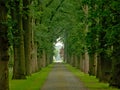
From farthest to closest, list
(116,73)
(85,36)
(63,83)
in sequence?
1. (63,83)
2. (85,36)
3. (116,73)

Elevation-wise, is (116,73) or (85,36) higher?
(85,36)

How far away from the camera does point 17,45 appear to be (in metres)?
39.2

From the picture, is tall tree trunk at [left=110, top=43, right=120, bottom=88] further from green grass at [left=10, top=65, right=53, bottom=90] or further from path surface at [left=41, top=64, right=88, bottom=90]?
green grass at [left=10, top=65, right=53, bottom=90]

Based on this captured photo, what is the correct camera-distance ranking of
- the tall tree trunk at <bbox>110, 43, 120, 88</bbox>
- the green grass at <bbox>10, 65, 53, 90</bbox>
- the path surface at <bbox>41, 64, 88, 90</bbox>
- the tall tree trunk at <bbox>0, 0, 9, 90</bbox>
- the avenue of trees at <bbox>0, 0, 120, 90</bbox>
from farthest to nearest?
the tall tree trunk at <bbox>110, 43, 120, 88</bbox>
the green grass at <bbox>10, 65, 53, 90</bbox>
the path surface at <bbox>41, 64, 88, 90</bbox>
the avenue of trees at <bbox>0, 0, 120, 90</bbox>
the tall tree trunk at <bbox>0, 0, 9, 90</bbox>

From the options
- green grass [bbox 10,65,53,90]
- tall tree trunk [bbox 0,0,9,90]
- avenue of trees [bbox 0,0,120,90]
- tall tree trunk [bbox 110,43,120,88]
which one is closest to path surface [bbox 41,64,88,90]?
green grass [bbox 10,65,53,90]

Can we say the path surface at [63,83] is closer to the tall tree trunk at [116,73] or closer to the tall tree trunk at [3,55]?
the tall tree trunk at [116,73]

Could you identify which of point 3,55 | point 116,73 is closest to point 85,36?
point 116,73

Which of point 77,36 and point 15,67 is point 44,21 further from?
point 15,67

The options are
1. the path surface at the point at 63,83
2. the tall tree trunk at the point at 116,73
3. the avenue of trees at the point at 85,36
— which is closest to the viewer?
the avenue of trees at the point at 85,36

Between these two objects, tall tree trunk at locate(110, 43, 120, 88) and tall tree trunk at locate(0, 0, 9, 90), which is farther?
tall tree trunk at locate(110, 43, 120, 88)

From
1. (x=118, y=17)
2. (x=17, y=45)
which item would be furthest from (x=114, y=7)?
(x=17, y=45)

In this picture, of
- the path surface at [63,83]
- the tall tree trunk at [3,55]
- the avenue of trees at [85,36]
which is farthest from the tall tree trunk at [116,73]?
the tall tree trunk at [3,55]

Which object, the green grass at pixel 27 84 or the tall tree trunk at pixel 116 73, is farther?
the tall tree trunk at pixel 116 73

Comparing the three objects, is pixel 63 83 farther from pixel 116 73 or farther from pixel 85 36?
pixel 116 73
